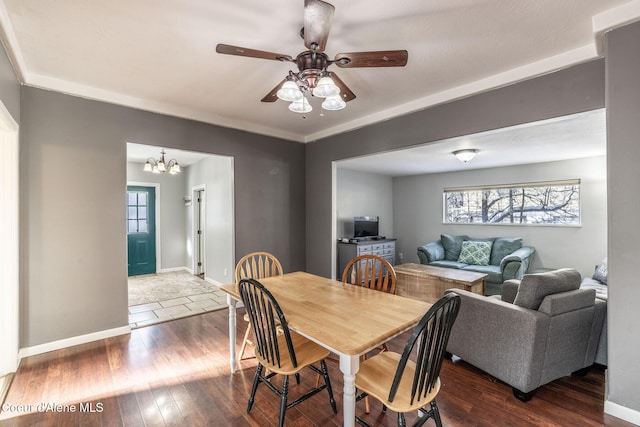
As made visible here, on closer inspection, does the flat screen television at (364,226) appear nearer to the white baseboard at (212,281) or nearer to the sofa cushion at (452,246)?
the sofa cushion at (452,246)

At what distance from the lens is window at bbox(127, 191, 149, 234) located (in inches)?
240

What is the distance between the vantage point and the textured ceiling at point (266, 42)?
1.82 metres

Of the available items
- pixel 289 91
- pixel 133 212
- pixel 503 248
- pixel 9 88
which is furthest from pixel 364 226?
pixel 9 88

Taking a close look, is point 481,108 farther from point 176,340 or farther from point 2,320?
point 2,320

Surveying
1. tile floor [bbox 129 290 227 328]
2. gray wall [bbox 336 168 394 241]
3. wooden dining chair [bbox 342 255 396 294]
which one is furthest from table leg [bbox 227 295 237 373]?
gray wall [bbox 336 168 394 241]

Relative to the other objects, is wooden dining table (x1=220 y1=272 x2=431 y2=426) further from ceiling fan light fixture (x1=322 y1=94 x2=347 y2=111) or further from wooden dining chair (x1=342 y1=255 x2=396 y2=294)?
ceiling fan light fixture (x1=322 y1=94 x2=347 y2=111)

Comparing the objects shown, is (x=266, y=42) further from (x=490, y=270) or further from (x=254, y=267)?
(x=490, y=270)

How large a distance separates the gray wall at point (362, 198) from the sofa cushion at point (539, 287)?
4.23 m

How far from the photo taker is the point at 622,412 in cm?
183

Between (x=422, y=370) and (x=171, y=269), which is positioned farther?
(x=171, y=269)

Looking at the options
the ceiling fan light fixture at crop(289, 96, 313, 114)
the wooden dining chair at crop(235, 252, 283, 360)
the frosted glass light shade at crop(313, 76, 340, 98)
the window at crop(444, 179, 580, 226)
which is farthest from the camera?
the window at crop(444, 179, 580, 226)

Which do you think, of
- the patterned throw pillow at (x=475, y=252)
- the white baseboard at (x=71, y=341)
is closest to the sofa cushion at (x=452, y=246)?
the patterned throw pillow at (x=475, y=252)

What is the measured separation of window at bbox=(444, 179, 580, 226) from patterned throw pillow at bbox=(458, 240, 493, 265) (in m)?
0.76

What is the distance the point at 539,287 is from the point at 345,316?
4.87 ft
